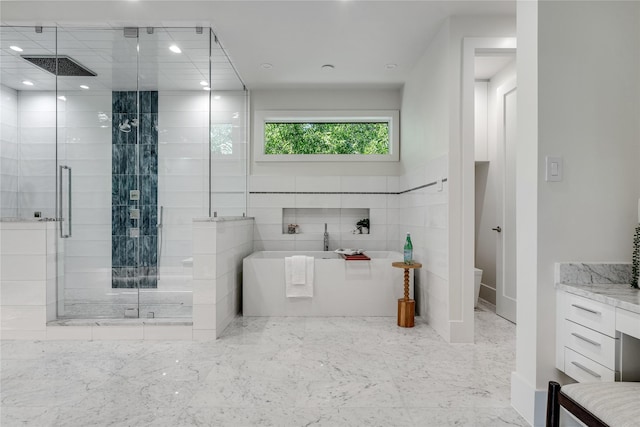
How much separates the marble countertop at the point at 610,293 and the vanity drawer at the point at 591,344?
0.14 m

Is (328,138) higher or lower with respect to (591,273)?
higher

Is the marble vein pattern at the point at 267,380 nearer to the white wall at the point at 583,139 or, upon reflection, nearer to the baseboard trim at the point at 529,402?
the baseboard trim at the point at 529,402

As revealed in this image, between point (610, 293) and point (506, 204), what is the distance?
245 cm

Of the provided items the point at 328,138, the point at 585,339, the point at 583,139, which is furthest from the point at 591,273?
the point at 328,138

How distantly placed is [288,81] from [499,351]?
11.9ft

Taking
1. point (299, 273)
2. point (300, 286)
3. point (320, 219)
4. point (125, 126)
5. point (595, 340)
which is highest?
point (125, 126)

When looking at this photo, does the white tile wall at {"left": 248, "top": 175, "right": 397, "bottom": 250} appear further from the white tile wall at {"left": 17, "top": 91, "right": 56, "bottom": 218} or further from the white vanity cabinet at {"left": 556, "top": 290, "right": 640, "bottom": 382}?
the white vanity cabinet at {"left": 556, "top": 290, "right": 640, "bottom": 382}

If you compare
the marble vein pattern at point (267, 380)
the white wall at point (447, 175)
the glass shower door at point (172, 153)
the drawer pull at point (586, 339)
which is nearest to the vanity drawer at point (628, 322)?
the drawer pull at point (586, 339)

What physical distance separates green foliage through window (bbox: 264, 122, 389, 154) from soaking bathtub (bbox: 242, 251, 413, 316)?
181 centimetres

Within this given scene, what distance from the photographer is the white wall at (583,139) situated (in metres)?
1.74

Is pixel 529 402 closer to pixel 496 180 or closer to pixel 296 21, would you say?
pixel 496 180

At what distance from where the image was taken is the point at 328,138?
4965mm

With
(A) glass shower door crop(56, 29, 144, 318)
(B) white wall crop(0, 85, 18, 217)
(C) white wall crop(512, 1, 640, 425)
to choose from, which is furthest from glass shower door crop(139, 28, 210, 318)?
(C) white wall crop(512, 1, 640, 425)

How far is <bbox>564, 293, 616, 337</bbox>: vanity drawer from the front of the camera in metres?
1.43
